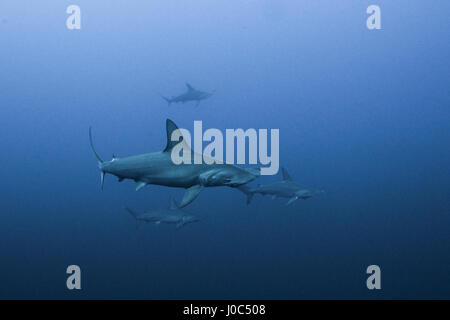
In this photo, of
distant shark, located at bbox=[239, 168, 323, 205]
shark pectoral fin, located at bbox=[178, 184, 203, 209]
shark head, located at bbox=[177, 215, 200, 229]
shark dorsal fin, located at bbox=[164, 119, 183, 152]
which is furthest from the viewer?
distant shark, located at bbox=[239, 168, 323, 205]

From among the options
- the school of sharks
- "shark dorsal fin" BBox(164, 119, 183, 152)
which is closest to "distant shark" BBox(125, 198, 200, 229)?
the school of sharks

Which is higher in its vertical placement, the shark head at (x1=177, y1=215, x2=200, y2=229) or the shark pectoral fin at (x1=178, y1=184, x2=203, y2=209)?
the shark pectoral fin at (x1=178, y1=184, x2=203, y2=209)

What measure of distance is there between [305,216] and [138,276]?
22.0 metres

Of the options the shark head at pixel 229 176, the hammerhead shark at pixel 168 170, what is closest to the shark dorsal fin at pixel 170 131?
the hammerhead shark at pixel 168 170

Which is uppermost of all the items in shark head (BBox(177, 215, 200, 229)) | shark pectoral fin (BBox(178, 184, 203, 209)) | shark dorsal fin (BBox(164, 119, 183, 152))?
shark dorsal fin (BBox(164, 119, 183, 152))

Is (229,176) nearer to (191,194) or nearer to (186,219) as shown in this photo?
(191,194)

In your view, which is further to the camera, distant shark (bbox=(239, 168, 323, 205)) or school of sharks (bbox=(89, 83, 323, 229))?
distant shark (bbox=(239, 168, 323, 205))

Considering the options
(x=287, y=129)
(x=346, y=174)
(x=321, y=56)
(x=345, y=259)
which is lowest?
(x=345, y=259)

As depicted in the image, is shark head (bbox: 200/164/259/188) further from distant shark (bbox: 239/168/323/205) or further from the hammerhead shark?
distant shark (bbox: 239/168/323/205)

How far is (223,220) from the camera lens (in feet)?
96.3

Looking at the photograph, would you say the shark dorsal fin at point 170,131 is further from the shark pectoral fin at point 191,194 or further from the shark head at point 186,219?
the shark head at point 186,219

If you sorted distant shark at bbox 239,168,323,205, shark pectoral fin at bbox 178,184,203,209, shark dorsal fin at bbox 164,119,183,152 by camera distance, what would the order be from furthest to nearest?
distant shark at bbox 239,168,323,205, shark dorsal fin at bbox 164,119,183,152, shark pectoral fin at bbox 178,184,203,209

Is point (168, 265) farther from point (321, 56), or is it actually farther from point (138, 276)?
point (321, 56)

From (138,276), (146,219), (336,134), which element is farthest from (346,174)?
(146,219)
